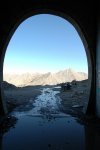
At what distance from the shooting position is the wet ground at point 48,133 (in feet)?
19.3

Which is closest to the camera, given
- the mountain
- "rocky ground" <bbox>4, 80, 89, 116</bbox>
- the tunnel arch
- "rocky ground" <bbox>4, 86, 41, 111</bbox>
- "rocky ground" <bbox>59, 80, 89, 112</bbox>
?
the tunnel arch

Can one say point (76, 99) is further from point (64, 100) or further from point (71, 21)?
point (71, 21)

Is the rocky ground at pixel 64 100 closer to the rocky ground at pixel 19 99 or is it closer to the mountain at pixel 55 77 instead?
the rocky ground at pixel 19 99

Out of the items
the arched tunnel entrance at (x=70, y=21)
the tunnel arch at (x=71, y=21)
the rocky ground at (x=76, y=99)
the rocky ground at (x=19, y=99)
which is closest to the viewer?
the arched tunnel entrance at (x=70, y=21)

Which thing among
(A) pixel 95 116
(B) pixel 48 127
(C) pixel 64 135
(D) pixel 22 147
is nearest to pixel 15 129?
(B) pixel 48 127

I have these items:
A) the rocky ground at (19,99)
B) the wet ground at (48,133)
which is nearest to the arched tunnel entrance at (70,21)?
the wet ground at (48,133)

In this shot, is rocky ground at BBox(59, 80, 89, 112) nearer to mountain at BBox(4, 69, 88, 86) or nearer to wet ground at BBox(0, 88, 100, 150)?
wet ground at BBox(0, 88, 100, 150)

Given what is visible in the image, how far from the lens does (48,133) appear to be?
7094 millimetres

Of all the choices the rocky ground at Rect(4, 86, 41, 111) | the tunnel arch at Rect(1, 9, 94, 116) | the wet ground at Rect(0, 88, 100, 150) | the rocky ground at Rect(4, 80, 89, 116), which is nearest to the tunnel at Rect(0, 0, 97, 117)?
the tunnel arch at Rect(1, 9, 94, 116)

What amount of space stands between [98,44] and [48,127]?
3.30 meters

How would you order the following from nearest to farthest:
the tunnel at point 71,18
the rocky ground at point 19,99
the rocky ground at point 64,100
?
the tunnel at point 71,18 < the rocky ground at point 64,100 < the rocky ground at point 19,99

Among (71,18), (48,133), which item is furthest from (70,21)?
(48,133)

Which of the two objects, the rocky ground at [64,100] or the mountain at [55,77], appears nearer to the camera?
the rocky ground at [64,100]

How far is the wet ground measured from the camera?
5894 mm
